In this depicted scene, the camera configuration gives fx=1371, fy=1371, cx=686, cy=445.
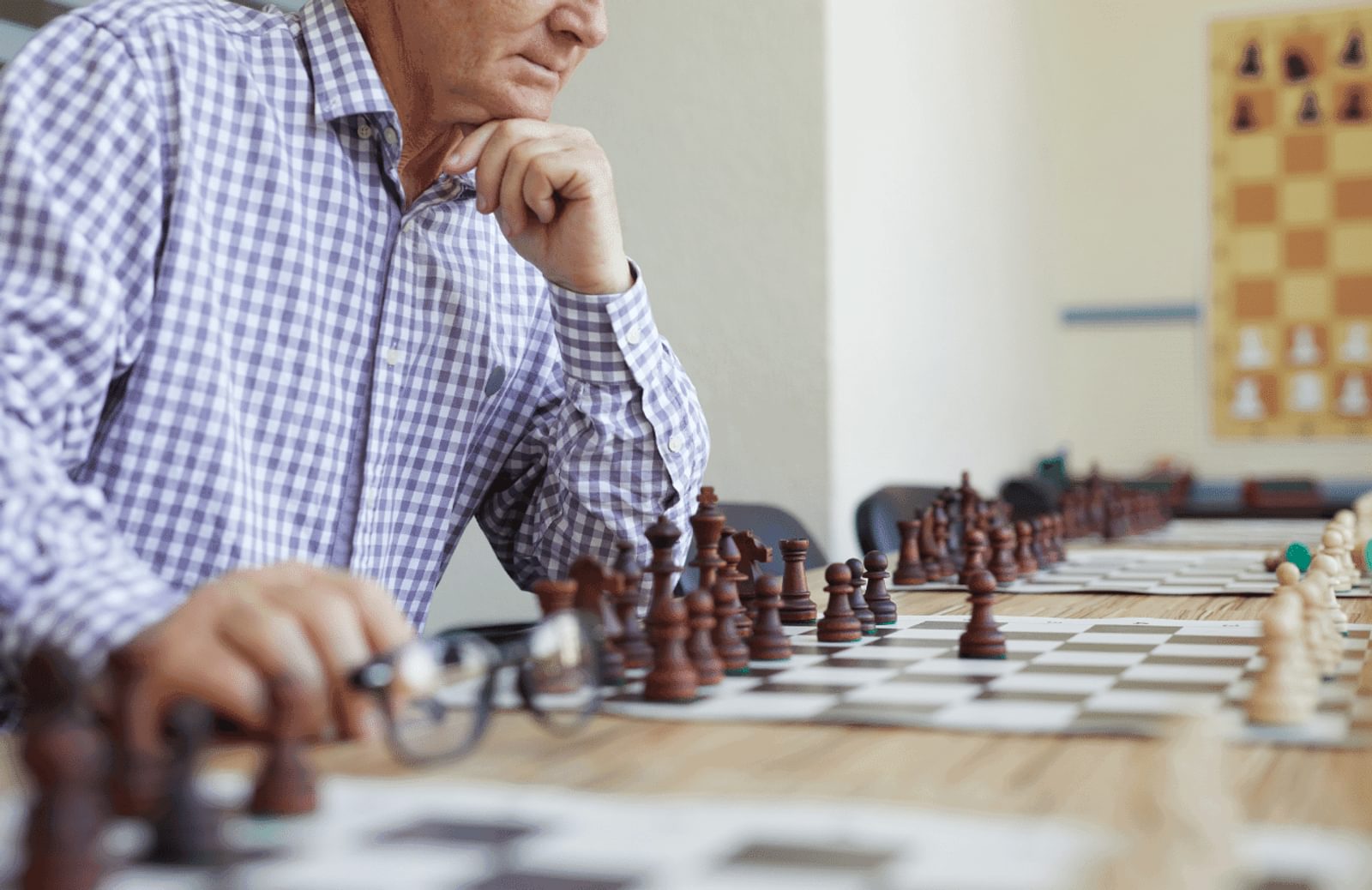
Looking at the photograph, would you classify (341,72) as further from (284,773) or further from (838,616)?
(284,773)

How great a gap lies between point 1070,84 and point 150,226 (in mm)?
5664

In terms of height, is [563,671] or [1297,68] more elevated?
[1297,68]

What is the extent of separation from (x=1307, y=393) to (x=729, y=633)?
5.24m

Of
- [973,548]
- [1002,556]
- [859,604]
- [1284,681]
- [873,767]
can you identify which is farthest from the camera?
[1002,556]

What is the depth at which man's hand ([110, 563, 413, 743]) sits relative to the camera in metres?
0.77

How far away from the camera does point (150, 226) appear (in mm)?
1366

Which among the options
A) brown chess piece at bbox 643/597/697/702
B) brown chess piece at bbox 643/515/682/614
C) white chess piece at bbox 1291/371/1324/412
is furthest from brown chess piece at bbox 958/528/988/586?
white chess piece at bbox 1291/371/1324/412

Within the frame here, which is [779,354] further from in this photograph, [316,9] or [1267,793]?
[1267,793]

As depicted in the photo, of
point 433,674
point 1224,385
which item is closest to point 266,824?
point 433,674

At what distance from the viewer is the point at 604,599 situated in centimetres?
117

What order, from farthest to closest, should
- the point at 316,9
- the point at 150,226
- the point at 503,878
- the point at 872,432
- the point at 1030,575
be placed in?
1. the point at 872,432
2. the point at 1030,575
3. the point at 316,9
4. the point at 150,226
5. the point at 503,878

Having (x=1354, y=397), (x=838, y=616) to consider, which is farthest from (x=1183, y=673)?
(x=1354, y=397)

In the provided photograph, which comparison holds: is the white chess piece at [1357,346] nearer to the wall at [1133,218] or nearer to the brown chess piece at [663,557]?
the wall at [1133,218]

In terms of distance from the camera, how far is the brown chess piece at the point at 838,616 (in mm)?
1345
